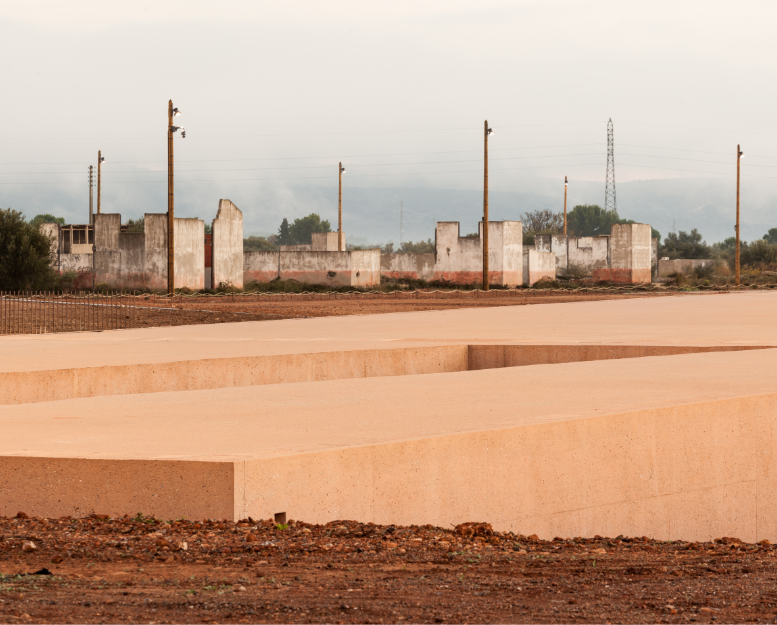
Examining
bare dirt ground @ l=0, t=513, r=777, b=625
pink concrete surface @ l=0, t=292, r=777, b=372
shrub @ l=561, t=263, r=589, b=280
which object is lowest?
bare dirt ground @ l=0, t=513, r=777, b=625

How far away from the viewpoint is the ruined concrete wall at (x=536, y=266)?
2205 inches

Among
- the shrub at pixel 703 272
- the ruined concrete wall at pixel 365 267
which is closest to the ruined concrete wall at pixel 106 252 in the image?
the ruined concrete wall at pixel 365 267

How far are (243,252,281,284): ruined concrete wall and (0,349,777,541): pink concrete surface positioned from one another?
42949 mm

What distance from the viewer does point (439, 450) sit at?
5926 millimetres

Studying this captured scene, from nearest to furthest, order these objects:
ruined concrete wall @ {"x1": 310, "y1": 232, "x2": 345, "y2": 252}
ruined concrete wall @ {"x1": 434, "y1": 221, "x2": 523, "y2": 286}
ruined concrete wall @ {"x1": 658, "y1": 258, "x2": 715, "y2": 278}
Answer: ruined concrete wall @ {"x1": 434, "y1": 221, "x2": 523, "y2": 286} → ruined concrete wall @ {"x1": 310, "y1": 232, "x2": 345, "y2": 252} → ruined concrete wall @ {"x1": 658, "y1": 258, "x2": 715, "y2": 278}

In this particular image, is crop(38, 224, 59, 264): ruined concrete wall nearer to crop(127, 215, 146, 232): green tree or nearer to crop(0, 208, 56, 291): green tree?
crop(0, 208, 56, 291): green tree

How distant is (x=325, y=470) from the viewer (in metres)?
5.50

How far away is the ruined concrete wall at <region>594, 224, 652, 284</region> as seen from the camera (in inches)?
2375

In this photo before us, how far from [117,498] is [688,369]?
6474 millimetres

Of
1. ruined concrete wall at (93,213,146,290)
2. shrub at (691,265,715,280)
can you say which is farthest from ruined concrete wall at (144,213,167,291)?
shrub at (691,265,715,280)

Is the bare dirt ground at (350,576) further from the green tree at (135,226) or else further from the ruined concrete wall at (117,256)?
the green tree at (135,226)

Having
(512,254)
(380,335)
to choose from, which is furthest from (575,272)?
(380,335)


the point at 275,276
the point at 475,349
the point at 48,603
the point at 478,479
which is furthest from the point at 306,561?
the point at 275,276

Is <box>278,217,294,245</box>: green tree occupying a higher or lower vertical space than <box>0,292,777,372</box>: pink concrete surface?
higher
